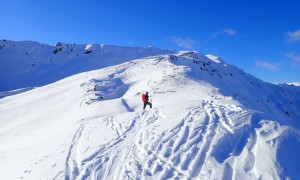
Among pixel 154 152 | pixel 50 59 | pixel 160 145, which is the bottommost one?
pixel 154 152

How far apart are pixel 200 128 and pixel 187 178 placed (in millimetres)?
4898

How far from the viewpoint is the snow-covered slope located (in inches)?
2493

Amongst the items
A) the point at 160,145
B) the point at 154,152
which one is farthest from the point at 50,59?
the point at 154,152

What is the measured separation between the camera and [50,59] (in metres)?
72.5

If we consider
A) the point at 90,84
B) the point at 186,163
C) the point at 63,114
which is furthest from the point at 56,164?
the point at 90,84

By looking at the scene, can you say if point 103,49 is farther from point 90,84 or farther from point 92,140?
point 92,140

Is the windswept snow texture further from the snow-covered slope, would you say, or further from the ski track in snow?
the snow-covered slope

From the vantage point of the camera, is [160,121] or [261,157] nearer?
[261,157]

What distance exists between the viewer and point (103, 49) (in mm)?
76125

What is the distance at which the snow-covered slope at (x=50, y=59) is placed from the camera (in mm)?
63312

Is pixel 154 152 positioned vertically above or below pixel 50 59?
below

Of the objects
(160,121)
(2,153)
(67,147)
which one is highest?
(160,121)

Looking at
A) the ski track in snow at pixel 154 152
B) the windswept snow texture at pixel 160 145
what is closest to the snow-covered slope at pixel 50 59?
the windswept snow texture at pixel 160 145

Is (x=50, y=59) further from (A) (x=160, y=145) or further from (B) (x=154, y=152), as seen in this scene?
(B) (x=154, y=152)
